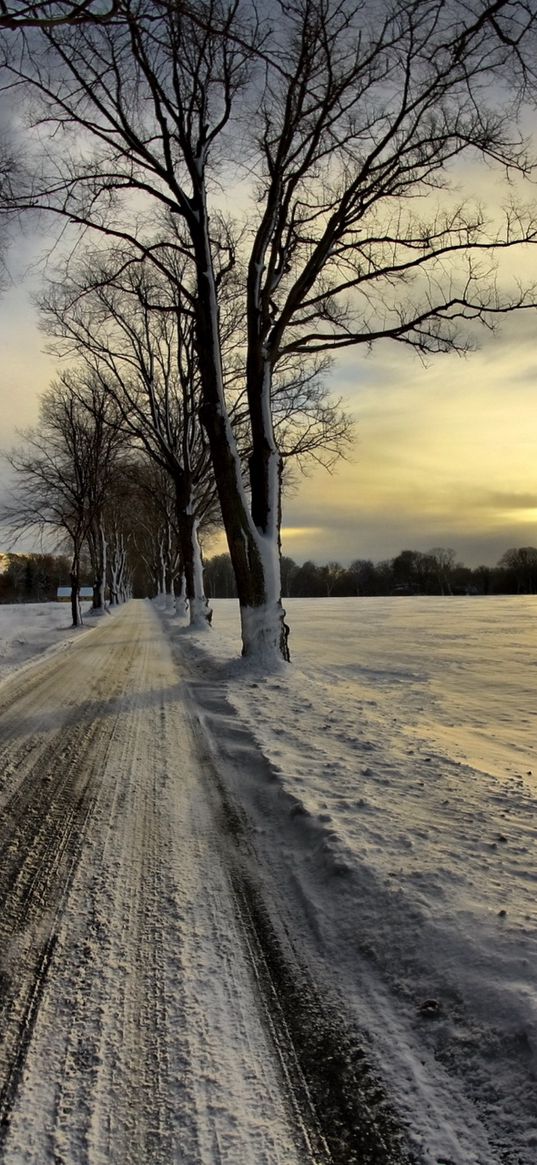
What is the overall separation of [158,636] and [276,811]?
52.2 feet

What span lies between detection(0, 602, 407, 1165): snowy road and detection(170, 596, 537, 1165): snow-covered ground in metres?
0.24

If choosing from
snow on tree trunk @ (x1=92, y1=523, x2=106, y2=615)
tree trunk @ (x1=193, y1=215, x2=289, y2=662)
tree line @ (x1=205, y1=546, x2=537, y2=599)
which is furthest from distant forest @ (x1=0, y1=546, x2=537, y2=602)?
tree trunk @ (x1=193, y1=215, x2=289, y2=662)

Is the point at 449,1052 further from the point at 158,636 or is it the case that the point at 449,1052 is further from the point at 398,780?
the point at 158,636

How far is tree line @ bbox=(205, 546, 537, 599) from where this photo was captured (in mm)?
115562

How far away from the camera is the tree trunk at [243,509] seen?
33.5 feet

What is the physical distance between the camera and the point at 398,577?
12606 cm

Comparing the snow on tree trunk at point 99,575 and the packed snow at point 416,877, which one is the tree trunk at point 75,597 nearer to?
the snow on tree trunk at point 99,575

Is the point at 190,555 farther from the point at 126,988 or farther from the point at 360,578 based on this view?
the point at 360,578

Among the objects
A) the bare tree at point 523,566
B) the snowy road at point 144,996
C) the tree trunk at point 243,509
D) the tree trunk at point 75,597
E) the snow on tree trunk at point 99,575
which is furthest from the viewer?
the bare tree at point 523,566

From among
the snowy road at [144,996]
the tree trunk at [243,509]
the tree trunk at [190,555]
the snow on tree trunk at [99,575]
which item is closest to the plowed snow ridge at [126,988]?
the snowy road at [144,996]

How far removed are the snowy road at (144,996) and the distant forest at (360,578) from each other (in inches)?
4151

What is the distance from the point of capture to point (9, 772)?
199 inches

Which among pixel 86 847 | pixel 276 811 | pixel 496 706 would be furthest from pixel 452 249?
pixel 86 847

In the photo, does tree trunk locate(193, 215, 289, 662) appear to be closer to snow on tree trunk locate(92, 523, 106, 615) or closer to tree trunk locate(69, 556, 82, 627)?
tree trunk locate(69, 556, 82, 627)
